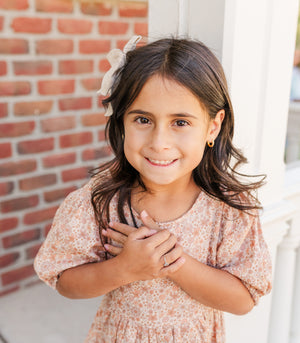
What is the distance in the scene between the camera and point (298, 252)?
6.21ft

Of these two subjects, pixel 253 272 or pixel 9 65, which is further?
pixel 9 65

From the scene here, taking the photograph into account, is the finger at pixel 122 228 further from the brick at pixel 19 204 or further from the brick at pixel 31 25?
the brick at pixel 31 25

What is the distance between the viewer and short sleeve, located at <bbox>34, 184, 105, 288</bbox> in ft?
3.62

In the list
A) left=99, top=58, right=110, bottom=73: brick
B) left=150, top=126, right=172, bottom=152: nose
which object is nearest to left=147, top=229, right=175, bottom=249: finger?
left=150, top=126, right=172, bottom=152: nose

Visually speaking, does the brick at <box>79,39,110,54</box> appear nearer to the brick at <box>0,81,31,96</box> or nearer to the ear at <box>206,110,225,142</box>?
the brick at <box>0,81,31,96</box>

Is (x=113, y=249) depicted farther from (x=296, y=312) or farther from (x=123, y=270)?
(x=296, y=312)

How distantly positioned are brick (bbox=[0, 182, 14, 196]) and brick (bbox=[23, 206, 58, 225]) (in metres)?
0.17

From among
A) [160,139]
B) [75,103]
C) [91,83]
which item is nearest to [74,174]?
[75,103]

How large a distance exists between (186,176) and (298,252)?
962 mm

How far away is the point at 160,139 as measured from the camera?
1.00 metres

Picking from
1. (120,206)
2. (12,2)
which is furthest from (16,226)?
(120,206)

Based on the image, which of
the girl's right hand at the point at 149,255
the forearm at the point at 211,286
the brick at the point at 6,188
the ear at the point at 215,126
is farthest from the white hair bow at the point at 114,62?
the brick at the point at 6,188

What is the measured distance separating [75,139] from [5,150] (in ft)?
1.26

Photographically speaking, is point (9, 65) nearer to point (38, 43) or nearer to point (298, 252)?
point (38, 43)
